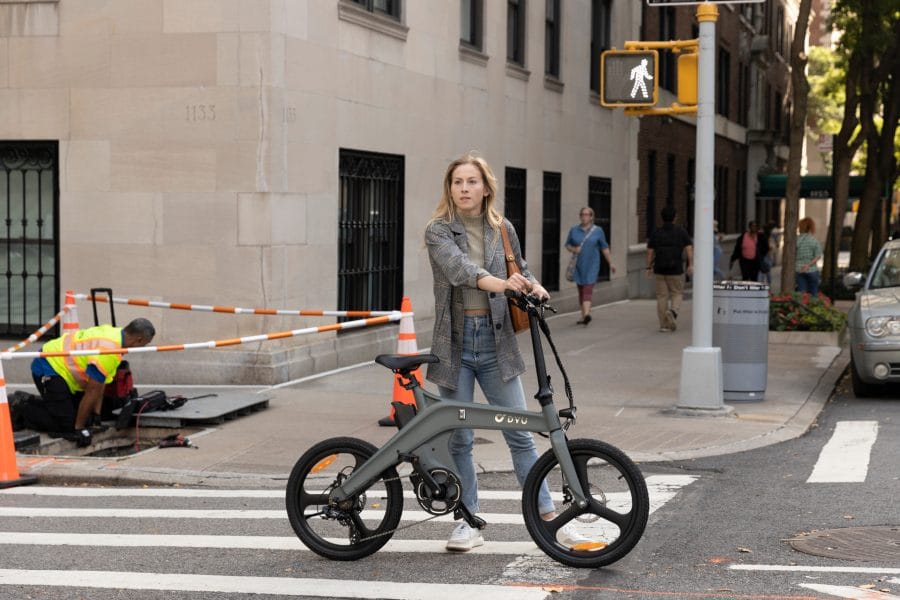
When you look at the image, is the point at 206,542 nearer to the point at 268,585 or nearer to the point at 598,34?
the point at 268,585

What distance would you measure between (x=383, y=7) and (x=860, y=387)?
7225mm

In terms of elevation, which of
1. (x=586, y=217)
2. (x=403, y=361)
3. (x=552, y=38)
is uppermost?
(x=552, y=38)

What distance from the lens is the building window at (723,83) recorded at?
42531 mm

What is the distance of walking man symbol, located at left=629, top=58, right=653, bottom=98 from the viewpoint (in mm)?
12312

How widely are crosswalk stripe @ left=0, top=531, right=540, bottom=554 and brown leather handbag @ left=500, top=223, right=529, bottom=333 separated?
3.62 feet

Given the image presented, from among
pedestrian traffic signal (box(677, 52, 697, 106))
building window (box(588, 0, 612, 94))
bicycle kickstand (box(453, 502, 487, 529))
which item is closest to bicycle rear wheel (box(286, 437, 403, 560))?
bicycle kickstand (box(453, 502, 487, 529))

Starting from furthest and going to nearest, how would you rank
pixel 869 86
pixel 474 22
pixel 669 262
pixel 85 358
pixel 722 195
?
pixel 722 195 < pixel 869 86 < pixel 474 22 < pixel 669 262 < pixel 85 358

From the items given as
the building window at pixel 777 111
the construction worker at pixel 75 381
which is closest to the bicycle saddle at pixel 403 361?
the construction worker at pixel 75 381

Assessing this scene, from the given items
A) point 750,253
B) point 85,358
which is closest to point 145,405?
point 85,358

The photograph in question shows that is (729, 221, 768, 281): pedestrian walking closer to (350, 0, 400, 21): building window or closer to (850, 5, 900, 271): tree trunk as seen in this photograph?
(850, 5, 900, 271): tree trunk

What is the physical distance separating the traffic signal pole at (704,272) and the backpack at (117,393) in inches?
181

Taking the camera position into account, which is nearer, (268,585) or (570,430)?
(268,585)

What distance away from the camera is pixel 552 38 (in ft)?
82.2

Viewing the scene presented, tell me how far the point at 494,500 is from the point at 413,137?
1003 cm
